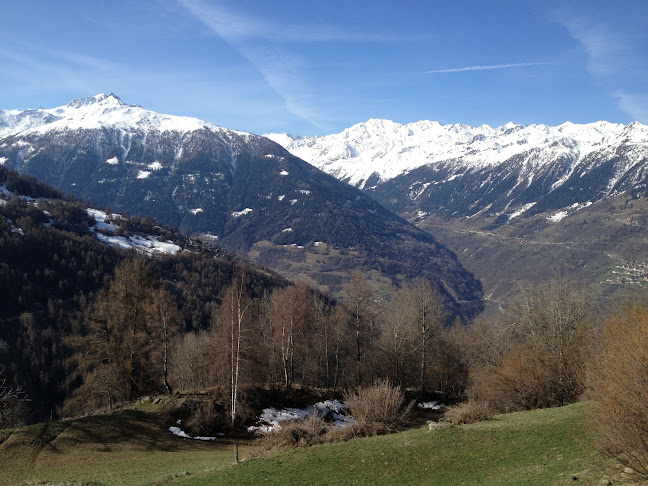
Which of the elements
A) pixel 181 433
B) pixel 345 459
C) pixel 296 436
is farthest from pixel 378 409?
pixel 181 433

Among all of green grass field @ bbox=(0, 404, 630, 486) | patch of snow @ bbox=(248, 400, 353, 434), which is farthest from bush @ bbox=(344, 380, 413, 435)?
patch of snow @ bbox=(248, 400, 353, 434)

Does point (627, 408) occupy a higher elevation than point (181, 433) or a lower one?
higher

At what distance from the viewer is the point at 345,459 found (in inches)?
886

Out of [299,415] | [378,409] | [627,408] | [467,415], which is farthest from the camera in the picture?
[299,415]

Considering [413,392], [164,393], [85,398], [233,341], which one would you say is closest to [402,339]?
[413,392]

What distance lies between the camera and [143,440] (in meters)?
31.1

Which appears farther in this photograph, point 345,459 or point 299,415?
point 299,415

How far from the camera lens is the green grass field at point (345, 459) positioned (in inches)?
748

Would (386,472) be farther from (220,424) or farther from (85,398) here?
(85,398)

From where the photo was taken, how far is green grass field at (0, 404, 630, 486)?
62.3 ft

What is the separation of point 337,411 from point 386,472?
22442 mm

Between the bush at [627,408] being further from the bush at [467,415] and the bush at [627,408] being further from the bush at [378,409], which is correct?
the bush at [378,409]

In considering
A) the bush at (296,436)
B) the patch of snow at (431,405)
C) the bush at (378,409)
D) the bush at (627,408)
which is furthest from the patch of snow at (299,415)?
the bush at (627,408)

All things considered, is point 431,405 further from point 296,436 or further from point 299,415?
point 296,436
